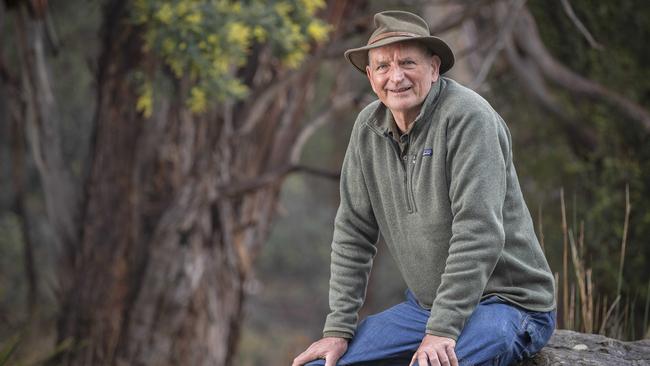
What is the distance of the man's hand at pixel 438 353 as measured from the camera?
255cm

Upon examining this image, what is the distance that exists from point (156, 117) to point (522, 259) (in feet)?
14.4

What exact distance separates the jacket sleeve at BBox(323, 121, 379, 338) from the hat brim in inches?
8.2

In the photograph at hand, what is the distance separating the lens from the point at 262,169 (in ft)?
24.7

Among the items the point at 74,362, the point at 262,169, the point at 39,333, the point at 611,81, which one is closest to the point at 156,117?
the point at 262,169

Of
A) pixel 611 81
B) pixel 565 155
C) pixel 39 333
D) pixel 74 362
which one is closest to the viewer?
pixel 74 362

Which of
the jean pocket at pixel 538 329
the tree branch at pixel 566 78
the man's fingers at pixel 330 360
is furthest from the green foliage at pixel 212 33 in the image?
the jean pocket at pixel 538 329

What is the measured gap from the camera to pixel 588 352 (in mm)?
3049

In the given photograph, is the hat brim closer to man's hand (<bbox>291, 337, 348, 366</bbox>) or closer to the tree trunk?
man's hand (<bbox>291, 337, 348, 366</bbox>)

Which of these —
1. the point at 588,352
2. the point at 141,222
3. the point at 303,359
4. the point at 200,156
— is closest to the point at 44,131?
the point at 141,222

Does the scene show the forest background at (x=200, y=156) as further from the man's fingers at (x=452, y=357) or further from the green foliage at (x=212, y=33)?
the man's fingers at (x=452, y=357)

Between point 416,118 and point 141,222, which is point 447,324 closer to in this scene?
point 416,118

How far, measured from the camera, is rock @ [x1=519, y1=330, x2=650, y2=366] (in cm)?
294

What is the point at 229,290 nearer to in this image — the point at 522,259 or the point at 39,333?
the point at 522,259

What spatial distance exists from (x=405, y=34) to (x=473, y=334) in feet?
2.94
